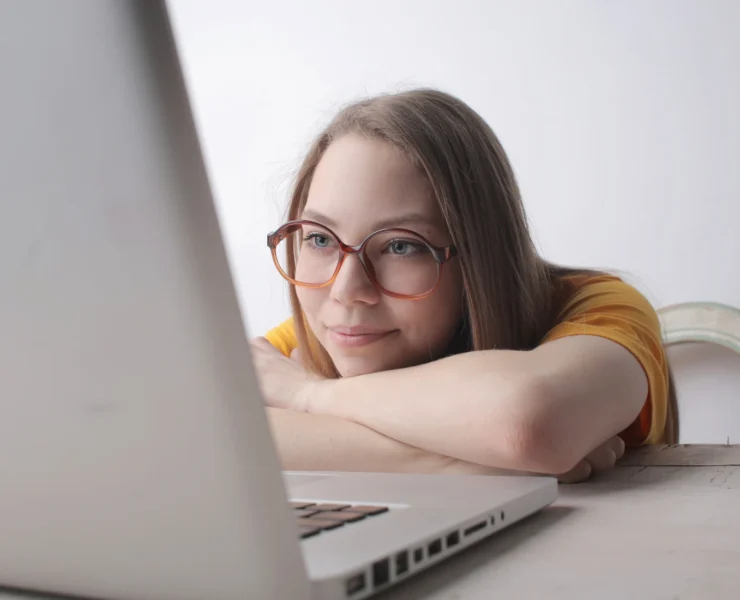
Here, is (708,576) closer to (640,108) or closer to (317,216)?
(317,216)

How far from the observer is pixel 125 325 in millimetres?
244

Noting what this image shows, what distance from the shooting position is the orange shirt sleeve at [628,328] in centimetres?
90

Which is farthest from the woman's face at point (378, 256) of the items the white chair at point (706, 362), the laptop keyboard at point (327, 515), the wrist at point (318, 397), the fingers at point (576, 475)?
the white chair at point (706, 362)

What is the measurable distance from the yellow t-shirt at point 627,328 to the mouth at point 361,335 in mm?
229

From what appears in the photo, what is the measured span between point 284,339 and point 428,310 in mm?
559

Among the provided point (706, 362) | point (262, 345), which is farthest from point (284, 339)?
point (706, 362)

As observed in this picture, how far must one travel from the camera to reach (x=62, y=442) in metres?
0.28

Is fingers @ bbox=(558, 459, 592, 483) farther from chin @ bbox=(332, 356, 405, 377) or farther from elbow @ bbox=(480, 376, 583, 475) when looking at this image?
chin @ bbox=(332, 356, 405, 377)

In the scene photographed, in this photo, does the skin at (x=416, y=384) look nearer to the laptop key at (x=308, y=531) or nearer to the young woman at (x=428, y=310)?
the young woman at (x=428, y=310)

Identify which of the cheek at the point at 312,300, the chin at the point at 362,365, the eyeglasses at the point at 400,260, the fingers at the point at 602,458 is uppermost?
the eyeglasses at the point at 400,260

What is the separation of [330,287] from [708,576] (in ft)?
2.50

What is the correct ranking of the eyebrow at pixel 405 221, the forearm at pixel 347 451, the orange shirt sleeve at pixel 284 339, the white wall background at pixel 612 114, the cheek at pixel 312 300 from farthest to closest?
the white wall background at pixel 612 114
the orange shirt sleeve at pixel 284 339
the cheek at pixel 312 300
the eyebrow at pixel 405 221
the forearm at pixel 347 451

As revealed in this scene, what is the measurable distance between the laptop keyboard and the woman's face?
0.55 metres

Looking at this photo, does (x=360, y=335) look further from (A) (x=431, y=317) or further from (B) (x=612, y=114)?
(B) (x=612, y=114)
